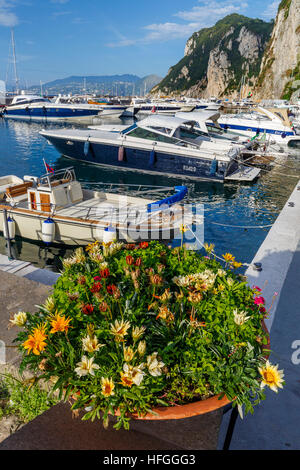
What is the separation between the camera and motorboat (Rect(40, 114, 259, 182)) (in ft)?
66.0

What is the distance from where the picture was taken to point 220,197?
747 inches

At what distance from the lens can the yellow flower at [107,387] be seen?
188 cm

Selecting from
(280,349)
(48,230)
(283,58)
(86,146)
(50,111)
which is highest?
(283,58)

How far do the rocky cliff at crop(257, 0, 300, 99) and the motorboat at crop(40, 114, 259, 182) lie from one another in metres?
67.3

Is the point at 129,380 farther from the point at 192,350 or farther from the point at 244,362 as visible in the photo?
the point at 244,362

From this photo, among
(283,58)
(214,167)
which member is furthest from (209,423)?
(283,58)

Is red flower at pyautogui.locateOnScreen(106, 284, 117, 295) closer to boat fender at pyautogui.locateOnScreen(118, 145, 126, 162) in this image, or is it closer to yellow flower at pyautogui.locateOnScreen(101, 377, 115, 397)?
yellow flower at pyautogui.locateOnScreen(101, 377, 115, 397)

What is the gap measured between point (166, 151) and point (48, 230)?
11746mm

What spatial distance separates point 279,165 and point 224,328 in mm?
27249

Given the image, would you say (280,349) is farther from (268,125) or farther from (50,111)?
(50,111)

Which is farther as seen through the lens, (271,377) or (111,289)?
(111,289)
